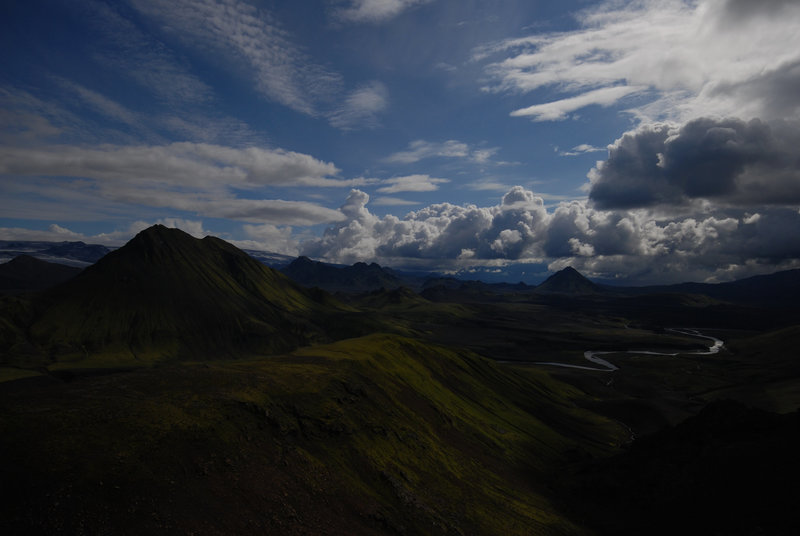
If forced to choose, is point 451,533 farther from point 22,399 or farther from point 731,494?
point 22,399

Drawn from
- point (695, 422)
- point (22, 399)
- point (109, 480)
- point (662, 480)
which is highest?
point (22, 399)

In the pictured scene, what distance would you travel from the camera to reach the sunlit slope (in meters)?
37.8

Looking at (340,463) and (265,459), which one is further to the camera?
(340,463)

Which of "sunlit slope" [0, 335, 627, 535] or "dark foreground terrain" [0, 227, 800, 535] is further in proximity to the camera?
"dark foreground terrain" [0, 227, 800, 535]

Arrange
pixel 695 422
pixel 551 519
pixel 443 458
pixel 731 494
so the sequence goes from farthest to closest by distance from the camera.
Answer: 1. pixel 695 422
2. pixel 443 458
3. pixel 551 519
4. pixel 731 494

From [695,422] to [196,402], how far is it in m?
98.4

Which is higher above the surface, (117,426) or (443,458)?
(117,426)

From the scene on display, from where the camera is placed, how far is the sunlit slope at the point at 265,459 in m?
37.8

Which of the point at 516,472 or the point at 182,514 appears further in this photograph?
the point at 516,472

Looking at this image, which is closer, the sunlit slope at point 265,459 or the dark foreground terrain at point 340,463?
the sunlit slope at point 265,459

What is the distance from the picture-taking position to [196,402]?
56188 mm

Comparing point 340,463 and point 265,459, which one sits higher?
point 265,459

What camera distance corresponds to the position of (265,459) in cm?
5212


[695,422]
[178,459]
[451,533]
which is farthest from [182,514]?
[695,422]
